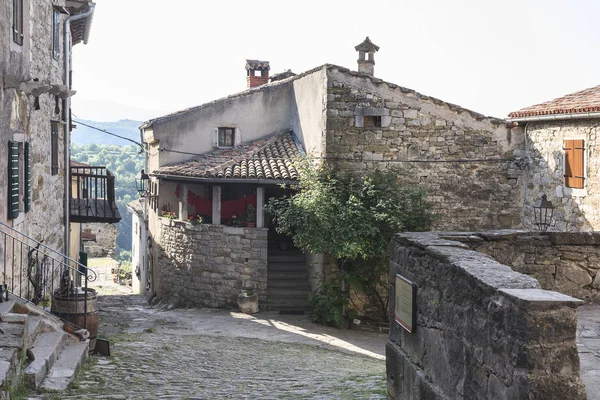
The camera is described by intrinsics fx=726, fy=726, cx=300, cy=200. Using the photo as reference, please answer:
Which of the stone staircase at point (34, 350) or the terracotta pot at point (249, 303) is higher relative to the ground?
the stone staircase at point (34, 350)

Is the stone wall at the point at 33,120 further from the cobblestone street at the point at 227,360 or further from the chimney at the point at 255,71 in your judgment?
the chimney at the point at 255,71

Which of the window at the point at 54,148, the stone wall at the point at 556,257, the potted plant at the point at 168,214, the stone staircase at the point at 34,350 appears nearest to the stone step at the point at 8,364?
the stone staircase at the point at 34,350

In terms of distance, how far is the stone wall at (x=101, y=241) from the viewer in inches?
1433

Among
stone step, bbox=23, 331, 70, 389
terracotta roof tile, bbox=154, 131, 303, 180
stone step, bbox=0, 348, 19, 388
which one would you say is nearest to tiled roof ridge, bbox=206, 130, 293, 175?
terracotta roof tile, bbox=154, 131, 303, 180

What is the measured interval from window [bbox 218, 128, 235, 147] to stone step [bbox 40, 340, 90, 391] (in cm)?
1098

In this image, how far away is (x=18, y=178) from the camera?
9.62 m

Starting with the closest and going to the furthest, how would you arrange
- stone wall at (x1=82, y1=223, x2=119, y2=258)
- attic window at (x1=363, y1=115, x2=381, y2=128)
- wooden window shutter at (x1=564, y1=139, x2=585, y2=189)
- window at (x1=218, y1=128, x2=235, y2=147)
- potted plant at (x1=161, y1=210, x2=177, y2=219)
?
wooden window shutter at (x1=564, y1=139, x2=585, y2=189) < attic window at (x1=363, y1=115, x2=381, y2=128) < potted plant at (x1=161, y1=210, x2=177, y2=219) < window at (x1=218, y1=128, x2=235, y2=147) < stone wall at (x1=82, y1=223, x2=119, y2=258)

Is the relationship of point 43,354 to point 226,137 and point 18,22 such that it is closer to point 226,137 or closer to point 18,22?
point 18,22

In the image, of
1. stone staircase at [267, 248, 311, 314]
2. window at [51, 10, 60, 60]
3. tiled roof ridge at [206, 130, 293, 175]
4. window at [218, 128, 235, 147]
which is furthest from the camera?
window at [218, 128, 235, 147]

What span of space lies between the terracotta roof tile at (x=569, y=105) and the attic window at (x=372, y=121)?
2.90m

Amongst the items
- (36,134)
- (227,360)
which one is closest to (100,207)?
(36,134)

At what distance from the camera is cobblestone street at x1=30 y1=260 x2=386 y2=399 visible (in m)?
7.44

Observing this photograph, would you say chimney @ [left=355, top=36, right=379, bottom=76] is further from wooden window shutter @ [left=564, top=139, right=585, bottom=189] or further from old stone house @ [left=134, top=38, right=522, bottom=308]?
wooden window shutter @ [left=564, top=139, right=585, bottom=189]

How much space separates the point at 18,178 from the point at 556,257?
6.78 meters
